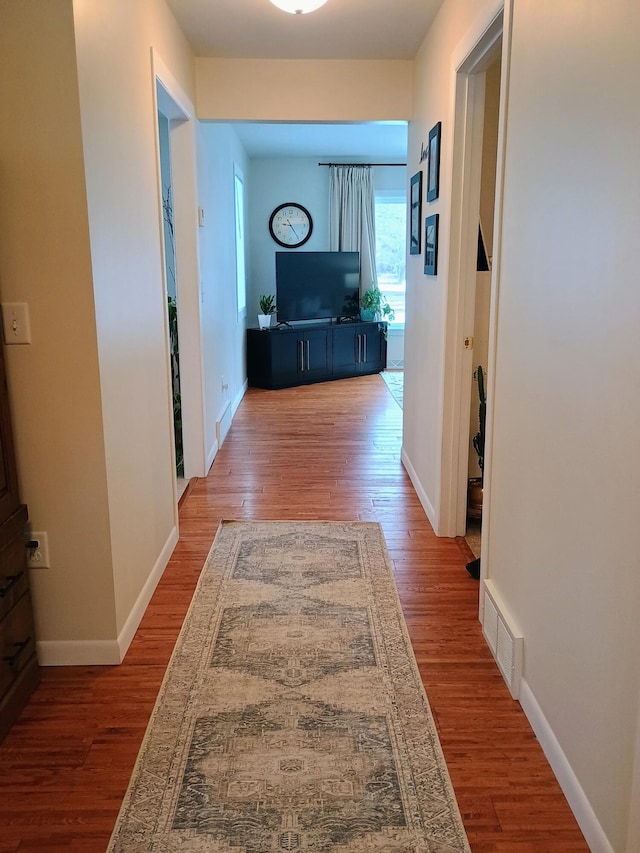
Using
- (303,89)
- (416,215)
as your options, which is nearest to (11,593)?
(416,215)

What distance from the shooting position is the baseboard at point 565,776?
1.54 metres

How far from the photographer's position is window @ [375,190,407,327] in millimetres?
8758

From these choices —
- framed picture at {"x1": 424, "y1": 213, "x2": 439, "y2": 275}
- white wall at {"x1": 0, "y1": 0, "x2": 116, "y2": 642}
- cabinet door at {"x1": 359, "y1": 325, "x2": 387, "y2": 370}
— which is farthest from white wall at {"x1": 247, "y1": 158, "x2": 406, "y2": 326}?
white wall at {"x1": 0, "y1": 0, "x2": 116, "y2": 642}

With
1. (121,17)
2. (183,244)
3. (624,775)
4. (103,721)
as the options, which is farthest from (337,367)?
(624,775)

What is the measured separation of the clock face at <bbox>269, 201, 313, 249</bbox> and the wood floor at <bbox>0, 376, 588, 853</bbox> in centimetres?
513

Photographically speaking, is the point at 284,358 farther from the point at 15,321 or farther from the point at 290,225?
the point at 15,321

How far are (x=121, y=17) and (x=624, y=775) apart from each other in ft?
9.07

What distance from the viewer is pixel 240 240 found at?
740 cm

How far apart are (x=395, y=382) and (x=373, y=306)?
123 centimetres

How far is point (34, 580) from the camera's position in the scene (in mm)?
2307

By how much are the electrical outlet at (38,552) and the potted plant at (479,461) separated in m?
2.03

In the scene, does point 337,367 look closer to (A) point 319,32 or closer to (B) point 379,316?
(B) point 379,316

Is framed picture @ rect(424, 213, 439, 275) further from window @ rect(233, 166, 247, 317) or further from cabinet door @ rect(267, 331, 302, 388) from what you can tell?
cabinet door @ rect(267, 331, 302, 388)

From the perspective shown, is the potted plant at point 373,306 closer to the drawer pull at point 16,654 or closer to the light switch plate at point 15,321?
the light switch plate at point 15,321
